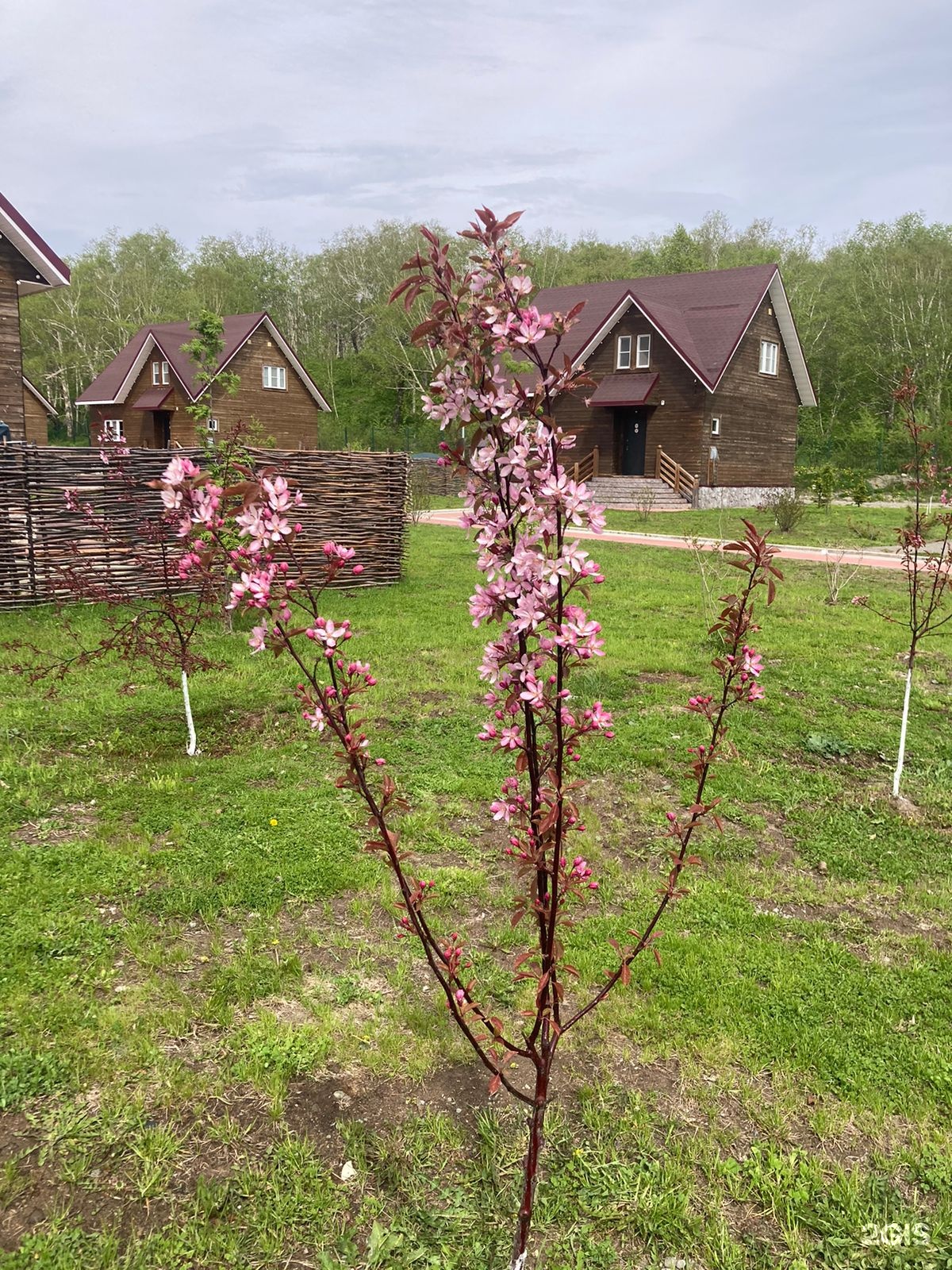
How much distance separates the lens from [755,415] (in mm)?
29766

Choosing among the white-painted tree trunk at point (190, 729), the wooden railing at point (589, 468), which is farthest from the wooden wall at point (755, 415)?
the white-painted tree trunk at point (190, 729)

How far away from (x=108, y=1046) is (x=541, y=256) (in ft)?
194

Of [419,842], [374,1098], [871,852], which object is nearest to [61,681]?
[419,842]

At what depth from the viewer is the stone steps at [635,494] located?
26.7m

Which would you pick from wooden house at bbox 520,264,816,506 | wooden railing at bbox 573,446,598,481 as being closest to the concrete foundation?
wooden house at bbox 520,264,816,506

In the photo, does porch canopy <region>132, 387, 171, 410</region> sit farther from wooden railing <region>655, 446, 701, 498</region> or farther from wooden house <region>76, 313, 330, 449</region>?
wooden railing <region>655, 446, 701, 498</region>

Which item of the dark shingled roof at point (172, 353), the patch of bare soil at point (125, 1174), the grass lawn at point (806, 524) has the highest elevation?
the dark shingled roof at point (172, 353)

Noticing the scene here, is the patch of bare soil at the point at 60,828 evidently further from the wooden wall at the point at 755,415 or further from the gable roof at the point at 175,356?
the gable roof at the point at 175,356

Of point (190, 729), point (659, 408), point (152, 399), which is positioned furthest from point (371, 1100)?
point (152, 399)

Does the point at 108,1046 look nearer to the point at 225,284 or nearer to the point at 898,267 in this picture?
the point at 898,267

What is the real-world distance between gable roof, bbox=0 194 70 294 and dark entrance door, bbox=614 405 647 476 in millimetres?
18703

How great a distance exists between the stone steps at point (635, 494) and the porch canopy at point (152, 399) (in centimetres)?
1907

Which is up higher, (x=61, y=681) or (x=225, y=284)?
(x=225, y=284)

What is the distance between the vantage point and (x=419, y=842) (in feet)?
15.5
